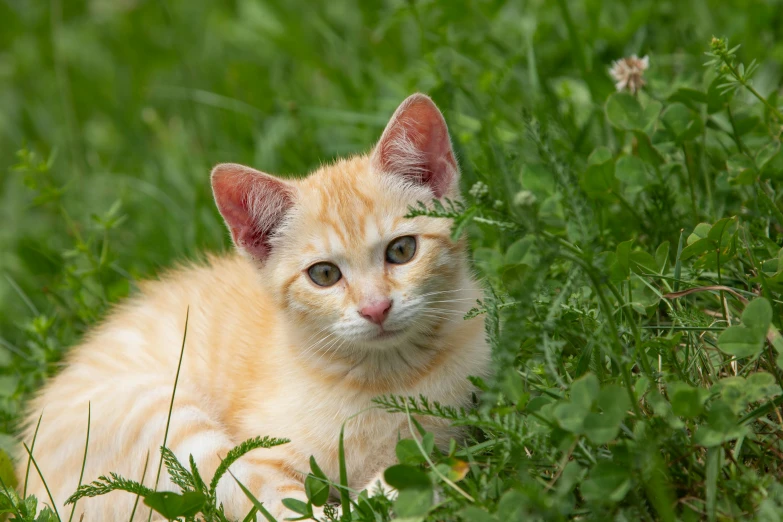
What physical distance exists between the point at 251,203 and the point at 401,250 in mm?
507

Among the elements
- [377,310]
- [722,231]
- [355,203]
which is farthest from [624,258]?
[355,203]

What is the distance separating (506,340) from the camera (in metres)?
1.61

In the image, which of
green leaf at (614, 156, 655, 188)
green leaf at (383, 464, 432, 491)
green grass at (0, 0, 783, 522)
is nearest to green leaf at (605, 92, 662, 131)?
green grass at (0, 0, 783, 522)

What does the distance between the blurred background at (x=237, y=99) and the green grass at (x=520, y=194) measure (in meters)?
0.02

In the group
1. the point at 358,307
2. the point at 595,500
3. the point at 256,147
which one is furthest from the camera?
the point at 256,147

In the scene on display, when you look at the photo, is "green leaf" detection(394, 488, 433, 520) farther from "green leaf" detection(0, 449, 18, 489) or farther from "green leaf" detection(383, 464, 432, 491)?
"green leaf" detection(0, 449, 18, 489)

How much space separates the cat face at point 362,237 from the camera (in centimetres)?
222

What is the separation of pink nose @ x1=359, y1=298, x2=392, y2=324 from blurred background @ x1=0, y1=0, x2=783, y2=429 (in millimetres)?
920

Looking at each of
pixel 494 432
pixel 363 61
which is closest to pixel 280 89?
pixel 363 61

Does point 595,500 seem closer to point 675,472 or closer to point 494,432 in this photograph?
point 675,472

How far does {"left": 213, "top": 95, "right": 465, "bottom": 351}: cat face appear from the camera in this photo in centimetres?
222

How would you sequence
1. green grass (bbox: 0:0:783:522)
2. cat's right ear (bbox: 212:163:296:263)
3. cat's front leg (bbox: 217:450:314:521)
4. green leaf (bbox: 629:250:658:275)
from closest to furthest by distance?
1. green grass (bbox: 0:0:783:522)
2. green leaf (bbox: 629:250:658:275)
3. cat's front leg (bbox: 217:450:314:521)
4. cat's right ear (bbox: 212:163:296:263)

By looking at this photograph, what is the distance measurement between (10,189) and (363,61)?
2303 millimetres

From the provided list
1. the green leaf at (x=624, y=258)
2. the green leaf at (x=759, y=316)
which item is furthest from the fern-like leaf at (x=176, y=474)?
the green leaf at (x=759, y=316)
